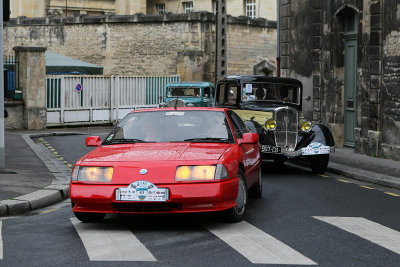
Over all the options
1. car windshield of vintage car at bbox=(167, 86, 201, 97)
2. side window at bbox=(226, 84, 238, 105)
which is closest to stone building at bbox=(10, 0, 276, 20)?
car windshield of vintage car at bbox=(167, 86, 201, 97)

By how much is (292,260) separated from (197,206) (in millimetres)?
1618

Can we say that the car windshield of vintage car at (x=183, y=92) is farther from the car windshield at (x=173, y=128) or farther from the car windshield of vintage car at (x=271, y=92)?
the car windshield at (x=173, y=128)

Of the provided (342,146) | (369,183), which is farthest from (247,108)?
(342,146)

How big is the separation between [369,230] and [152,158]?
2475mm

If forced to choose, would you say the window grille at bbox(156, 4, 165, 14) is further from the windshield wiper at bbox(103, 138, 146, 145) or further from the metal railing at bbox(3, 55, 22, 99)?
the windshield wiper at bbox(103, 138, 146, 145)

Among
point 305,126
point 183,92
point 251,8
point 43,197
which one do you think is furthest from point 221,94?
point 251,8

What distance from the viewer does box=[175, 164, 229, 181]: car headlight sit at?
8.04 m

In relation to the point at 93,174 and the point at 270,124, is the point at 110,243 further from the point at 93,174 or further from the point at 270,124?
the point at 270,124

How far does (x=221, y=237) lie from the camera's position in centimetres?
778

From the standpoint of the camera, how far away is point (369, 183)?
1379cm

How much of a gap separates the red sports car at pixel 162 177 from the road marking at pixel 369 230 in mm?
1127

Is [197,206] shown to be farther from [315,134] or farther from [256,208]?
[315,134]

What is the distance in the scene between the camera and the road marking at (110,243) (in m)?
6.86

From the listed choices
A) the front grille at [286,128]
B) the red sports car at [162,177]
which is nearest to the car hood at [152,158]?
the red sports car at [162,177]
